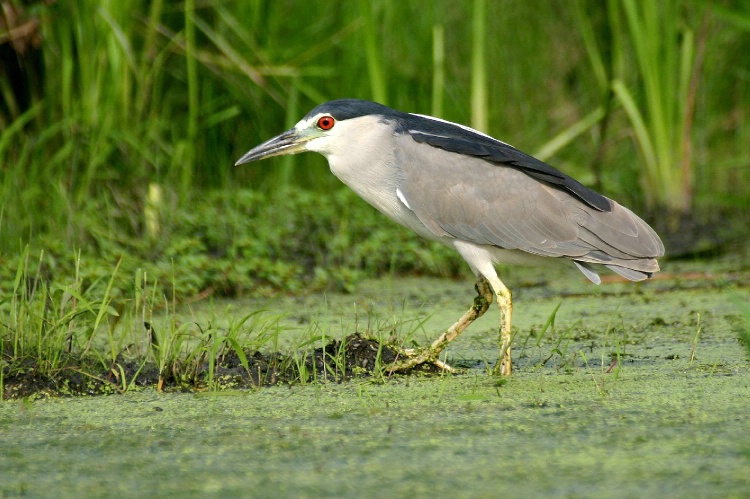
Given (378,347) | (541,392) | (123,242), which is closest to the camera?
(541,392)

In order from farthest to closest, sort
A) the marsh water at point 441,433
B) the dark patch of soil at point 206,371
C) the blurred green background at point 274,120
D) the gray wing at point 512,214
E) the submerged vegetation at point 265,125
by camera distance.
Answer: the blurred green background at point 274,120, the submerged vegetation at point 265,125, the gray wing at point 512,214, the dark patch of soil at point 206,371, the marsh water at point 441,433

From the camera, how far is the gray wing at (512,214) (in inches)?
165

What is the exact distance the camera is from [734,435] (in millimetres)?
2848

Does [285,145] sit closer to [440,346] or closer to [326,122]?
[326,122]

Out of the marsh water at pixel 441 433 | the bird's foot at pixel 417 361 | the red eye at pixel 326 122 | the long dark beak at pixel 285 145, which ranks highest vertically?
the red eye at pixel 326 122

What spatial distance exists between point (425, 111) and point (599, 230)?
3.26 meters

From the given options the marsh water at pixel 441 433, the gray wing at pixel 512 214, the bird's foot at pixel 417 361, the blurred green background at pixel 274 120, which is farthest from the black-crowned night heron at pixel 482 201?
the blurred green background at pixel 274 120

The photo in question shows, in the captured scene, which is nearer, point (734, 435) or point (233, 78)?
point (734, 435)

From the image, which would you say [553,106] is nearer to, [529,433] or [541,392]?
[541,392]

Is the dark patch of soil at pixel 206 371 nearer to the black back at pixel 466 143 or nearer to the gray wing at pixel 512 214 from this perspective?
the gray wing at pixel 512 214

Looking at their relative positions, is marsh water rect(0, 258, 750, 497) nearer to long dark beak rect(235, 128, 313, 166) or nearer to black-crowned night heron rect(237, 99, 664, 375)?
black-crowned night heron rect(237, 99, 664, 375)

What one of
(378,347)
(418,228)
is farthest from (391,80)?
(378,347)

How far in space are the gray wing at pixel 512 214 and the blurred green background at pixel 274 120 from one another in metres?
1.33

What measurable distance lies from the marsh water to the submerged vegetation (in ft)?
4.47
